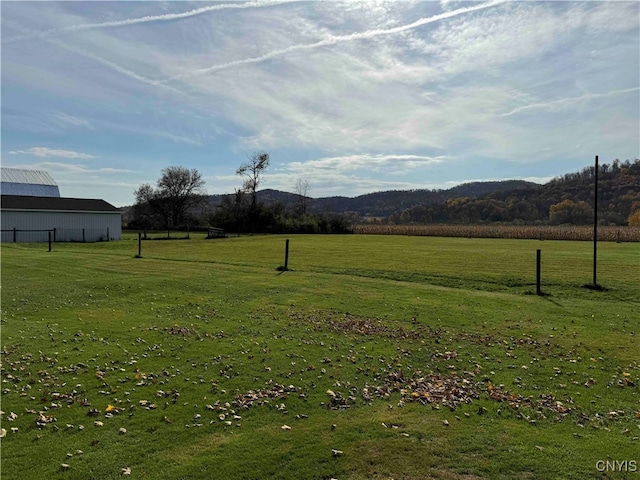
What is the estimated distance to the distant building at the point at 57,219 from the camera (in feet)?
132

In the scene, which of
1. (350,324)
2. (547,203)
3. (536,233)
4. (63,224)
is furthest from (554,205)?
(350,324)

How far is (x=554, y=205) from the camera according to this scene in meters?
111

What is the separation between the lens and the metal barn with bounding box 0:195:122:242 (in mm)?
40125

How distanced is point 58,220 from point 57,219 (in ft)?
0.42

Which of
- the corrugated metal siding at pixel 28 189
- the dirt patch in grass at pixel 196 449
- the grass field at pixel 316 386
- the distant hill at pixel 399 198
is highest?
the distant hill at pixel 399 198

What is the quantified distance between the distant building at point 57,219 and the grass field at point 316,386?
1268 inches

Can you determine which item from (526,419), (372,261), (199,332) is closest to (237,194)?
(372,261)

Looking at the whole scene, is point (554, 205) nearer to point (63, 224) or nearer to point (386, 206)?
point (386, 206)

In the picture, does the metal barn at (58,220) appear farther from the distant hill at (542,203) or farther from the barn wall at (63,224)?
the distant hill at (542,203)

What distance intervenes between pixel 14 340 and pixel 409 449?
307 inches

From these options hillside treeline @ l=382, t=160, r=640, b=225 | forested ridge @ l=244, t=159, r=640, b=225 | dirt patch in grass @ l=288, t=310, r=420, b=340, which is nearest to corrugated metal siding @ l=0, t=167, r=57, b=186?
forested ridge @ l=244, t=159, r=640, b=225

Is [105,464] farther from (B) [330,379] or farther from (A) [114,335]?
(A) [114,335]

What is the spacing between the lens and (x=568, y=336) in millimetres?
9516

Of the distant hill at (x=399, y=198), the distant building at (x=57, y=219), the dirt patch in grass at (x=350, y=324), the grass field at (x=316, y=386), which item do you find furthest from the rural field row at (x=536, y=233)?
the distant hill at (x=399, y=198)
